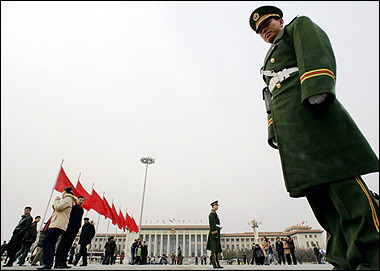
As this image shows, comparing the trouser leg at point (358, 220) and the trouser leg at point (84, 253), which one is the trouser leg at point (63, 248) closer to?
the trouser leg at point (84, 253)

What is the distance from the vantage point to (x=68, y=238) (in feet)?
17.4

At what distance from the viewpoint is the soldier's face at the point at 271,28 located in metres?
2.26

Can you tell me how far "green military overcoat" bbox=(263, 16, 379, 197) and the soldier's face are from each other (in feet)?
1.25

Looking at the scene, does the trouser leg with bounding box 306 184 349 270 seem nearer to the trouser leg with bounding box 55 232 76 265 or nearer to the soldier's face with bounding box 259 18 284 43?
the soldier's face with bounding box 259 18 284 43

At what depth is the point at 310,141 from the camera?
63.1 inches

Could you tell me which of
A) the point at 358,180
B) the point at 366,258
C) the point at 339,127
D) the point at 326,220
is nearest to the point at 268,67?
the point at 339,127

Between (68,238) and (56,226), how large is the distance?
4.38 feet

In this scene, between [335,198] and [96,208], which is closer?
[335,198]

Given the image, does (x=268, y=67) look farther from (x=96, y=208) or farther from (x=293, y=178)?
(x=96, y=208)

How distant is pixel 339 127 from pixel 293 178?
0.46 meters

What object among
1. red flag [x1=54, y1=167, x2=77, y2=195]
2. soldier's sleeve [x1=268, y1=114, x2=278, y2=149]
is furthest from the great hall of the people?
soldier's sleeve [x1=268, y1=114, x2=278, y2=149]

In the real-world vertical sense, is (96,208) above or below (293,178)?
above

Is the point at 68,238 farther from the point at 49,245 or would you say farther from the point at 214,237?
the point at 214,237

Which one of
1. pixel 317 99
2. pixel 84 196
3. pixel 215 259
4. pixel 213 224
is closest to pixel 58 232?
pixel 215 259
